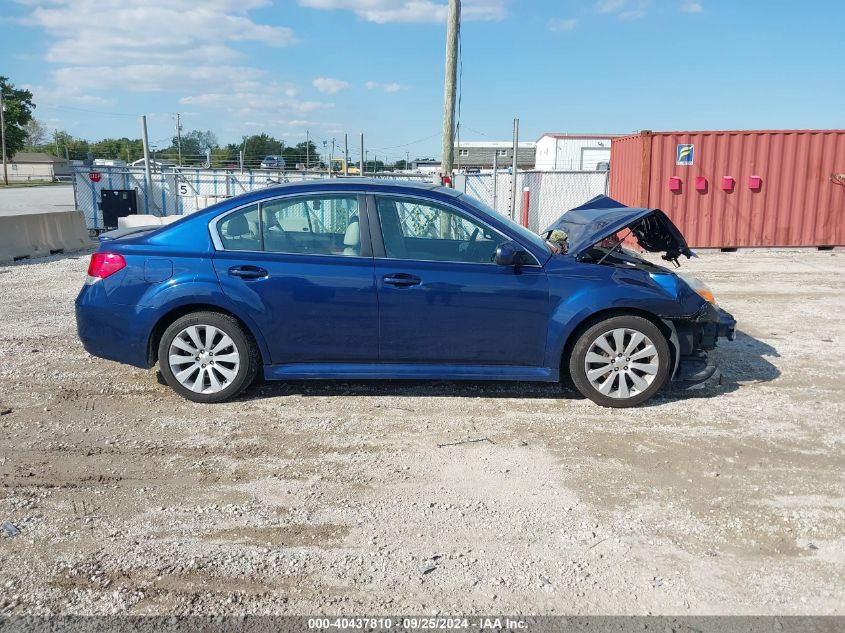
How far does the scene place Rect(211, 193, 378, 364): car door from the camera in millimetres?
5039

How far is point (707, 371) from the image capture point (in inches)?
212

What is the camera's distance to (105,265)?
517cm

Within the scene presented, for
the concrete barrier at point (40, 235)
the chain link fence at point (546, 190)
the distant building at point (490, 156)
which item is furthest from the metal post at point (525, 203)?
the distant building at point (490, 156)

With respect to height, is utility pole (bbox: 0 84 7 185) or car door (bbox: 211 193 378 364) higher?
utility pole (bbox: 0 84 7 185)

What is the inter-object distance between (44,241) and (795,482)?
1374cm

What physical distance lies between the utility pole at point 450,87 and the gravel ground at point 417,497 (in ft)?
23.0

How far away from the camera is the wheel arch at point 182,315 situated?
5.13 metres

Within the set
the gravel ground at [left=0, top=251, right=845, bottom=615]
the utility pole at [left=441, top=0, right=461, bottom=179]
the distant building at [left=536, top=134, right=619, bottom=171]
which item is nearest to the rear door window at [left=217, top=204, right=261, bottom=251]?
the gravel ground at [left=0, top=251, right=845, bottom=615]

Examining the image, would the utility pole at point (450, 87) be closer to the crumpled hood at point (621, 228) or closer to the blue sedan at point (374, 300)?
the crumpled hood at point (621, 228)

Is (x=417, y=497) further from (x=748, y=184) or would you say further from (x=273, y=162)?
(x=273, y=162)

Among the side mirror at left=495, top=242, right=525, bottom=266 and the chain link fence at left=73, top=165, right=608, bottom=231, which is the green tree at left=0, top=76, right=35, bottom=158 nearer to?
the chain link fence at left=73, top=165, right=608, bottom=231

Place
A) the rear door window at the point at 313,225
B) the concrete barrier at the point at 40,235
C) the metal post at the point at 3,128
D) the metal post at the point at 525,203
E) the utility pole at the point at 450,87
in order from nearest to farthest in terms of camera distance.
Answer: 1. the rear door window at the point at 313,225
2. the utility pole at the point at 450,87
3. the concrete barrier at the point at 40,235
4. the metal post at the point at 525,203
5. the metal post at the point at 3,128

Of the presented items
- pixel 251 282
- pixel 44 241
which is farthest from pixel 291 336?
pixel 44 241

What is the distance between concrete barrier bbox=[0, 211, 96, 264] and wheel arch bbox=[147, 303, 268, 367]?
29.8 ft
